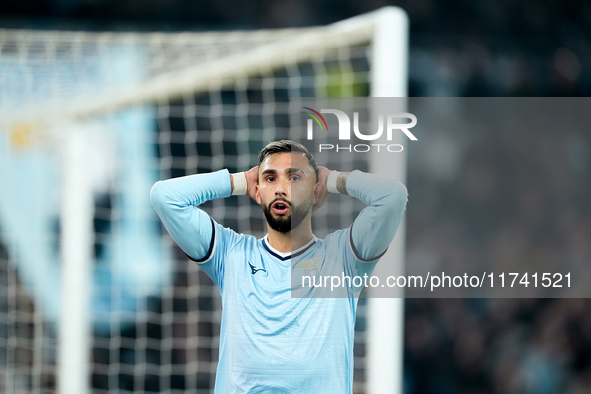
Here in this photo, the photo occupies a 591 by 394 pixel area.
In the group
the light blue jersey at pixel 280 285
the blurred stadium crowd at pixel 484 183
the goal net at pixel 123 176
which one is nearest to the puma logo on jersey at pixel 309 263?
the light blue jersey at pixel 280 285

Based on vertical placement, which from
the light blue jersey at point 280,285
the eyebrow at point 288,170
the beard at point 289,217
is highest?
the eyebrow at point 288,170

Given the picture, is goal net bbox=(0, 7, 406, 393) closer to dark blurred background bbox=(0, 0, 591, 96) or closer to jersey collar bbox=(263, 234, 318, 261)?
jersey collar bbox=(263, 234, 318, 261)

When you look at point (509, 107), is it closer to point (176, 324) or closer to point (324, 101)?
point (324, 101)

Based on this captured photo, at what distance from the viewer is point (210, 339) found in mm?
3127

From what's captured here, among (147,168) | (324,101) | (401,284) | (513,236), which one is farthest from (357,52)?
(513,236)

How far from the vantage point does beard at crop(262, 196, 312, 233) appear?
1.04m

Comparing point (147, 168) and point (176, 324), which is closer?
point (147, 168)

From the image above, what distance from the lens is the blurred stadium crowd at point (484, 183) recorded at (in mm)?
3340

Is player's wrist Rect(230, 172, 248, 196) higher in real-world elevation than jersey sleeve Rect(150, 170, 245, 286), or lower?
higher

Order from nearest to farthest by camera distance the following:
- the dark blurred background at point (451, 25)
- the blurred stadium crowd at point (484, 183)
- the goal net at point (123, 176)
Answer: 1. the goal net at point (123, 176)
2. the blurred stadium crowd at point (484, 183)
3. the dark blurred background at point (451, 25)

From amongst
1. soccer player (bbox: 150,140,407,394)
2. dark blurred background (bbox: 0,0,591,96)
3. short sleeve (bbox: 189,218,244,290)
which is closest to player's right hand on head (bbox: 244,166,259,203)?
soccer player (bbox: 150,140,407,394)

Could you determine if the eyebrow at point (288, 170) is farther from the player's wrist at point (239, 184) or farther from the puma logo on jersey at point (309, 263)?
the puma logo on jersey at point (309, 263)

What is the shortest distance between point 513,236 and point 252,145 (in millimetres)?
1965

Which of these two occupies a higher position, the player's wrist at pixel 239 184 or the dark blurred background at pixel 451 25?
the dark blurred background at pixel 451 25
